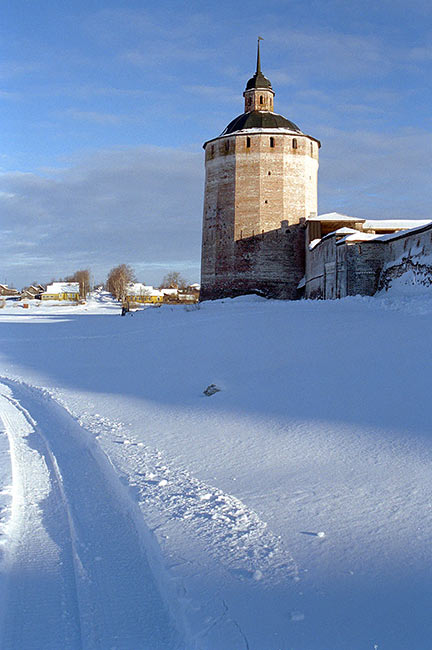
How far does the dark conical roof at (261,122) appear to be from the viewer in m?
28.5

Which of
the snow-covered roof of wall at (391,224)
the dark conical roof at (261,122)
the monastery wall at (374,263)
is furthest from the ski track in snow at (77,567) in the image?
the dark conical roof at (261,122)

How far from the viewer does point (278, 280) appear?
27.6 m

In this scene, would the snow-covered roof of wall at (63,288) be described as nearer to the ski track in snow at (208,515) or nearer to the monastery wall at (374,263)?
the monastery wall at (374,263)

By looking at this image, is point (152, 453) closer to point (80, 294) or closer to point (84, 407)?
point (84, 407)

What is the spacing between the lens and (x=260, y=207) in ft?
90.9

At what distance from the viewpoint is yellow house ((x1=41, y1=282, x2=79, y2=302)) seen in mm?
75069

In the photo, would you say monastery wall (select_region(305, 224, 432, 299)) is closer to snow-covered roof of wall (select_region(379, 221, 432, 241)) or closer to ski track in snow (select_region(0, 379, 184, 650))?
snow-covered roof of wall (select_region(379, 221, 432, 241))

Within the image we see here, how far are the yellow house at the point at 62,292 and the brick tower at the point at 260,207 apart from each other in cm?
4733

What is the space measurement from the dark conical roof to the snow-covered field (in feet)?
74.0

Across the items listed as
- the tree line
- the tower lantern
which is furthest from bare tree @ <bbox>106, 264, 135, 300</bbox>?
the tower lantern

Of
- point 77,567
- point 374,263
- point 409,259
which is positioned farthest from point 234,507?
point 374,263

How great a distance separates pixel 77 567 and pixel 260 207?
25.9 m

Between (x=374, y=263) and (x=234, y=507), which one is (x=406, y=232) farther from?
(x=234, y=507)

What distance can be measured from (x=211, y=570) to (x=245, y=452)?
6.63 feet
